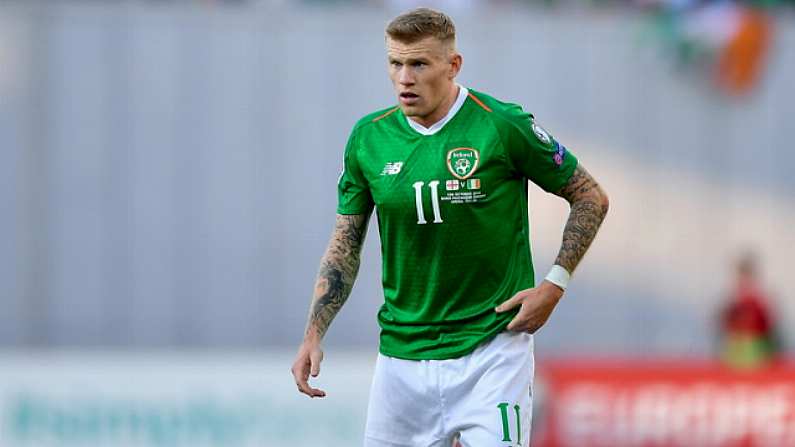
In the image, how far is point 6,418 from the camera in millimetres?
11391

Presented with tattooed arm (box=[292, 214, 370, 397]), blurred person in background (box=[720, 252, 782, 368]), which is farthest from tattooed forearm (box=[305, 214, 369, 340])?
blurred person in background (box=[720, 252, 782, 368])

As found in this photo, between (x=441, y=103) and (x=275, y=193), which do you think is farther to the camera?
(x=275, y=193)

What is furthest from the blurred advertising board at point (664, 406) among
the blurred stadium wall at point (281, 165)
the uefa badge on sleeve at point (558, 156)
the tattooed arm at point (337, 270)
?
the uefa badge on sleeve at point (558, 156)

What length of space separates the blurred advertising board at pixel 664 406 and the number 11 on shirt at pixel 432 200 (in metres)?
7.58

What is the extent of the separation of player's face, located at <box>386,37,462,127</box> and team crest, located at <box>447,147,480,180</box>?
0.18 m

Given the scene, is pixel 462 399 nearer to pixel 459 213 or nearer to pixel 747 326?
pixel 459 213

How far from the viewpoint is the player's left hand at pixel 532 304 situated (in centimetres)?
524

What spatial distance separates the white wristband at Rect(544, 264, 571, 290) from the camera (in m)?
5.29

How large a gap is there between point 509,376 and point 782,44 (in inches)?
455

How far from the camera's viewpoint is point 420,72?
17.2 feet

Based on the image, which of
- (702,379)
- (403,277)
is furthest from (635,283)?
(403,277)

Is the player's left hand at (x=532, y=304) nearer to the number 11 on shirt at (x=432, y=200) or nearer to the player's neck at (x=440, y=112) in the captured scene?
the number 11 on shirt at (x=432, y=200)

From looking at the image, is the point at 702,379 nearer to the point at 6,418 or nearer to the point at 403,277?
the point at 6,418

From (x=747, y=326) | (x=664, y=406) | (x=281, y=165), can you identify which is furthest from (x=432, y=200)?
(x=281, y=165)
